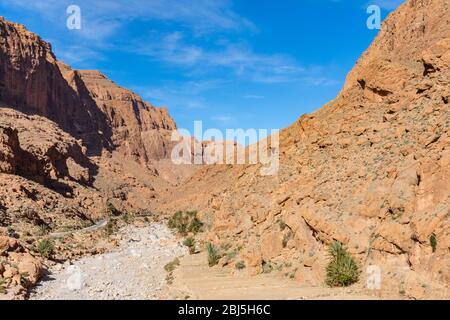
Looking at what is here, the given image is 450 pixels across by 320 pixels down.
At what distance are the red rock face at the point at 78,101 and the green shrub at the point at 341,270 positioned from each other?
305ft

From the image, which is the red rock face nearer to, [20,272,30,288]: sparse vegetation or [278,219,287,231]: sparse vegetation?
[20,272,30,288]: sparse vegetation

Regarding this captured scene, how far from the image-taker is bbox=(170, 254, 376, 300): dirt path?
1620cm

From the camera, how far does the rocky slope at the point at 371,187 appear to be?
52.7 ft

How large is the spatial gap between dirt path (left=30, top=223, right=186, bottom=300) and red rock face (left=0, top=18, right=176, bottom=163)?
2857 inches

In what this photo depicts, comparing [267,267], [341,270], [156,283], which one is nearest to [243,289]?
[267,267]

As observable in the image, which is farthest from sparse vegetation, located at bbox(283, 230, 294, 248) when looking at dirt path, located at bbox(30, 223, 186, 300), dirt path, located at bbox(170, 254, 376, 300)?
dirt path, located at bbox(30, 223, 186, 300)

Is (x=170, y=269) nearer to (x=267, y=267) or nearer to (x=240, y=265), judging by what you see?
(x=240, y=265)

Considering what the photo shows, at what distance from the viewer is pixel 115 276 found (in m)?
26.6

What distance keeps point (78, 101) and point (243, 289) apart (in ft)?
400

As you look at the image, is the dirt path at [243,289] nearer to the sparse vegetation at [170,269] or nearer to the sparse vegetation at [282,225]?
the sparse vegetation at [170,269]
